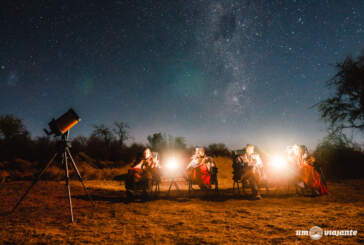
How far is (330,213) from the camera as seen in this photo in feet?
13.2

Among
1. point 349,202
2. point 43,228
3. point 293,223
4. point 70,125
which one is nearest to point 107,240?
point 43,228

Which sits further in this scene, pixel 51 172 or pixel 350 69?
pixel 350 69

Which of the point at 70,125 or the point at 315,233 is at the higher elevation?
the point at 70,125

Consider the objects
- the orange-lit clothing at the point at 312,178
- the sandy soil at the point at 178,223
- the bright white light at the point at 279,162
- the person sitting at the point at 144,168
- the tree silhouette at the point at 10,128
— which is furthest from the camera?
the tree silhouette at the point at 10,128

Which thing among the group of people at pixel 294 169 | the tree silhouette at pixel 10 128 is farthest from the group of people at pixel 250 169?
the tree silhouette at pixel 10 128

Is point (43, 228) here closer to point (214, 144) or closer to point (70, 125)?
point (70, 125)

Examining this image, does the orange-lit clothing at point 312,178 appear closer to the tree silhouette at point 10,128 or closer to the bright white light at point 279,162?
the bright white light at point 279,162

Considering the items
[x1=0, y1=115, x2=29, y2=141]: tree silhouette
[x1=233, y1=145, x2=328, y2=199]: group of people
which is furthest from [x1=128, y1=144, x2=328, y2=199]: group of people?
[x1=0, y1=115, x2=29, y2=141]: tree silhouette

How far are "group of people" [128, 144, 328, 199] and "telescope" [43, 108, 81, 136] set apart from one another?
113 inches

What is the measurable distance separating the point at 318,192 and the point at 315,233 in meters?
3.69

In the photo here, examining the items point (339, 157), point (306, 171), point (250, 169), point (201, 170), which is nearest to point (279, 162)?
point (306, 171)

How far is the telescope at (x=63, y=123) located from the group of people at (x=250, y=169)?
113 inches

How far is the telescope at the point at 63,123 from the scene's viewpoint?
3.73 metres

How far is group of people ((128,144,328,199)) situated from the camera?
5.90m
